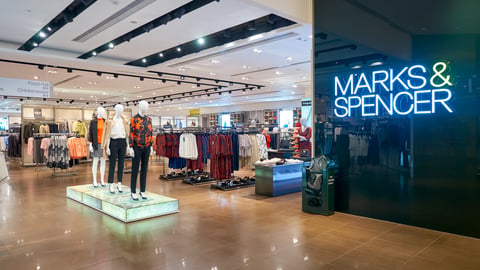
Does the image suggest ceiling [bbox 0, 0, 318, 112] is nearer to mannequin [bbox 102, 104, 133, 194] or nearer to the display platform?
mannequin [bbox 102, 104, 133, 194]

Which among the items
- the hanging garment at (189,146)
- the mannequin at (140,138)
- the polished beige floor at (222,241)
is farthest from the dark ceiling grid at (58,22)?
the hanging garment at (189,146)

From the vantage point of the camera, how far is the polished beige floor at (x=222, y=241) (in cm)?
323

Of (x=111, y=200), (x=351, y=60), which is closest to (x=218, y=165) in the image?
(x=111, y=200)

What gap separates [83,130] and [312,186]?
35.8 ft

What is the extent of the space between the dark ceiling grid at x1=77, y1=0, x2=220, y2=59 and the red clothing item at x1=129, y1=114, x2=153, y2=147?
1.99 meters

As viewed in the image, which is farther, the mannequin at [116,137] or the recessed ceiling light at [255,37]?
the recessed ceiling light at [255,37]

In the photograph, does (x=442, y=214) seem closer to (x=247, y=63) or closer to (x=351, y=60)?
(x=351, y=60)

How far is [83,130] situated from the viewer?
12.9 metres

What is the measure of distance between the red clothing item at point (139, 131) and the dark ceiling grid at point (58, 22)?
2081 millimetres

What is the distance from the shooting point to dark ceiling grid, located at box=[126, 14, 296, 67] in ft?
20.7

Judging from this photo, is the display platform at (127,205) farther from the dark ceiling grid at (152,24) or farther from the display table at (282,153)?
the display table at (282,153)

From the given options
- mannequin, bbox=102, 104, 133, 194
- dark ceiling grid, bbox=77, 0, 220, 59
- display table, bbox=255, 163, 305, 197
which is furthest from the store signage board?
display table, bbox=255, 163, 305, 197

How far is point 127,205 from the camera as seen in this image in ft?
16.3

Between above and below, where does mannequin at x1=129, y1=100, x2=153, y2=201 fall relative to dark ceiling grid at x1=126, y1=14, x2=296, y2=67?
below
